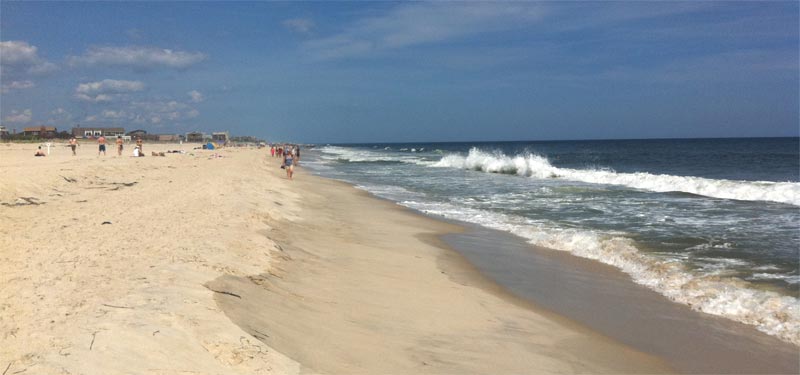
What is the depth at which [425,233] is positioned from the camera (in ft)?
40.6

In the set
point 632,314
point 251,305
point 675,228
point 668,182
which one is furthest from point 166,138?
point 632,314

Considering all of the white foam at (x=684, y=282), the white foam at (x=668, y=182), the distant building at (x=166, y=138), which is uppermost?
the distant building at (x=166, y=138)

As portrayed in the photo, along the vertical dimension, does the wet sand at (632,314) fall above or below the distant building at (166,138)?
below

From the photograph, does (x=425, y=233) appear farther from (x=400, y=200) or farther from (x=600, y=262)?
(x=400, y=200)

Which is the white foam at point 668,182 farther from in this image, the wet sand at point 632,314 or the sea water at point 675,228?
the wet sand at point 632,314

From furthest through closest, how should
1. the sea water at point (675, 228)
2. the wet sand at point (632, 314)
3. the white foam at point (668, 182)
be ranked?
1. the white foam at point (668, 182)
2. the sea water at point (675, 228)
3. the wet sand at point (632, 314)

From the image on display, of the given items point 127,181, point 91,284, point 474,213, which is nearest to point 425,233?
point 474,213

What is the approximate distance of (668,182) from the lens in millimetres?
23484

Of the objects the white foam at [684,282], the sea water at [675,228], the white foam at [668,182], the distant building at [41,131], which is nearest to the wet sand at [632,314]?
the white foam at [684,282]

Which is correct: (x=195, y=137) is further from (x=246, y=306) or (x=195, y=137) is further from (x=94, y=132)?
(x=246, y=306)

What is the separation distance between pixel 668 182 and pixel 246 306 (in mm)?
22575

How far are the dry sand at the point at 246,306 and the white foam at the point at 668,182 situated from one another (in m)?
13.9

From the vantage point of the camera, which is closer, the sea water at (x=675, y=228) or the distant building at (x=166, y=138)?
the sea water at (x=675, y=228)

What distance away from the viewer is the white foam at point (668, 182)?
18.4 meters
